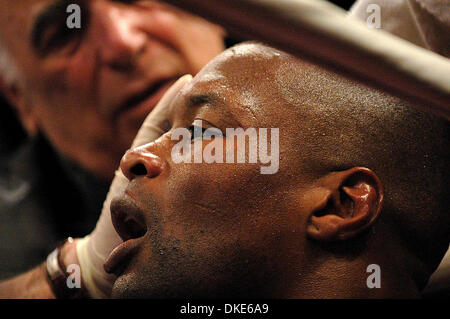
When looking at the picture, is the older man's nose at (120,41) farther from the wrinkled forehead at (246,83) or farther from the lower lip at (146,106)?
the wrinkled forehead at (246,83)

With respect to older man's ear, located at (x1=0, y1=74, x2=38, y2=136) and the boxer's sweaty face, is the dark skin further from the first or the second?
older man's ear, located at (x1=0, y1=74, x2=38, y2=136)

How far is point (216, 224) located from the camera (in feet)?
3.28

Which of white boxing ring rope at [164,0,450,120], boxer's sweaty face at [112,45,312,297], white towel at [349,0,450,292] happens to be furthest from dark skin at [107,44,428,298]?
white boxing ring rope at [164,0,450,120]

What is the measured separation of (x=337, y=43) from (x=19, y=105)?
210 cm

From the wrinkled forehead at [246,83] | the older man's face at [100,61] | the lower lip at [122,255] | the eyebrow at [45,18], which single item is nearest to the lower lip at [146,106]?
the older man's face at [100,61]

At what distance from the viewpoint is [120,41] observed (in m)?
1.81

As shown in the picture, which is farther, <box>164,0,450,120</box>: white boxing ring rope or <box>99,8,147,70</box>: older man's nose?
<box>99,8,147,70</box>: older man's nose

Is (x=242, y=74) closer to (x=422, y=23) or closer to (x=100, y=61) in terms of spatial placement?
(x=422, y=23)

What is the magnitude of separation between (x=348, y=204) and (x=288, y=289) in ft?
0.57

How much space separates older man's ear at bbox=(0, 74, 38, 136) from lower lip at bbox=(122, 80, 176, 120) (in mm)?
737

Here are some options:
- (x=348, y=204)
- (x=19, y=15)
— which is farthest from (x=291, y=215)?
(x=19, y=15)

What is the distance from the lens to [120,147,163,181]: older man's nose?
1.05 meters

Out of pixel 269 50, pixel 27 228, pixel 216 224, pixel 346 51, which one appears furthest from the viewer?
pixel 27 228
